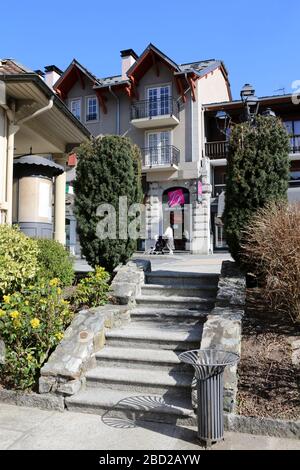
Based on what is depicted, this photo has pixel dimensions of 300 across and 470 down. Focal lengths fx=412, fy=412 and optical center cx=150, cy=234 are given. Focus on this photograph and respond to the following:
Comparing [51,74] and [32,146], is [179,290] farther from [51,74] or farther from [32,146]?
[51,74]

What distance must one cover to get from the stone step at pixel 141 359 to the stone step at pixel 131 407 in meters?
0.42

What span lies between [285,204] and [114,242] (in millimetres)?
3023

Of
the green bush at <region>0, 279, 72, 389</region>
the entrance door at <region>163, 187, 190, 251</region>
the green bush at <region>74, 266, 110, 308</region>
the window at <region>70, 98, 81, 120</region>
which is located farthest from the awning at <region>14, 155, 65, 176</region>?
the window at <region>70, 98, 81, 120</region>

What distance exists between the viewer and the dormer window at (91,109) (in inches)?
1099

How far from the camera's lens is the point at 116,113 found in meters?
27.2

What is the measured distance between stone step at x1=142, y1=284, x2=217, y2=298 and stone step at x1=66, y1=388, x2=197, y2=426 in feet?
7.78

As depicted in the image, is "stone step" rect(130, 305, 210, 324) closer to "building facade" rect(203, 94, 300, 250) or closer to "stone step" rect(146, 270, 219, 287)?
"stone step" rect(146, 270, 219, 287)

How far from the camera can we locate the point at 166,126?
85.3ft

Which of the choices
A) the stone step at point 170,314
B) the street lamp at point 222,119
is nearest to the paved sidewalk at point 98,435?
the stone step at point 170,314

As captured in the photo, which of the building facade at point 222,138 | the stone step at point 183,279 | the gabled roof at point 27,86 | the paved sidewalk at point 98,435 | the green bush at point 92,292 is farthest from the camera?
the building facade at point 222,138

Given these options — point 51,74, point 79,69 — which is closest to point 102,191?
point 79,69

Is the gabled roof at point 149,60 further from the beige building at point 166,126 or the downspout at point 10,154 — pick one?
the downspout at point 10,154

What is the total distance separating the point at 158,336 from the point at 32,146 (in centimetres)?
782

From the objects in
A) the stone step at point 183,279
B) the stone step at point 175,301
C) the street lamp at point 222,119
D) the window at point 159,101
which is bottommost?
the stone step at point 175,301
